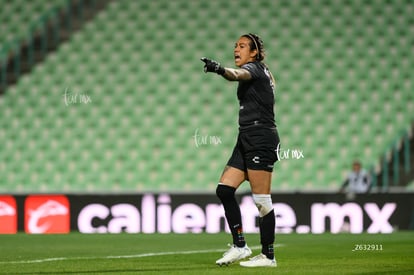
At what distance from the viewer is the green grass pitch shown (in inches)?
285

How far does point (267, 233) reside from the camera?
7.39m

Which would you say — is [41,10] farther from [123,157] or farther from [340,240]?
[340,240]

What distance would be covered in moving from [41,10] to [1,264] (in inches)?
472

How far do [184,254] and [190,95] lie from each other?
882cm

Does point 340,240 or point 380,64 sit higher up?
point 380,64

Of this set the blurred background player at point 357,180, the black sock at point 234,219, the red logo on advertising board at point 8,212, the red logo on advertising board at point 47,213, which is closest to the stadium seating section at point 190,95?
the blurred background player at point 357,180

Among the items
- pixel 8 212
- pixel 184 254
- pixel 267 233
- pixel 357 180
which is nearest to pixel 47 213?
pixel 8 212

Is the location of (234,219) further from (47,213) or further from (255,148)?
(47,213)

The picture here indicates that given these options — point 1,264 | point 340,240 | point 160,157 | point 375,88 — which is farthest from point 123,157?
point 1,264

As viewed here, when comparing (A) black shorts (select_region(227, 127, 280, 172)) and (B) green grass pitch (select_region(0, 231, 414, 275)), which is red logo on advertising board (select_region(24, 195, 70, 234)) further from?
(A) black shorts (select_region(227, 127, 280, 172))

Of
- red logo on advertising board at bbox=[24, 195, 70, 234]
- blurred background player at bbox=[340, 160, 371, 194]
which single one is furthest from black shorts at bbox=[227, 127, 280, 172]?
blurred background player at bbox=[340, 160, 371, 194]

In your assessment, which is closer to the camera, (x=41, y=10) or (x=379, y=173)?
(x=379, y=173)

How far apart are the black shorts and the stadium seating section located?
8440 millimetres

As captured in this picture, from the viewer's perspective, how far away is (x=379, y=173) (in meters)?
16.5
